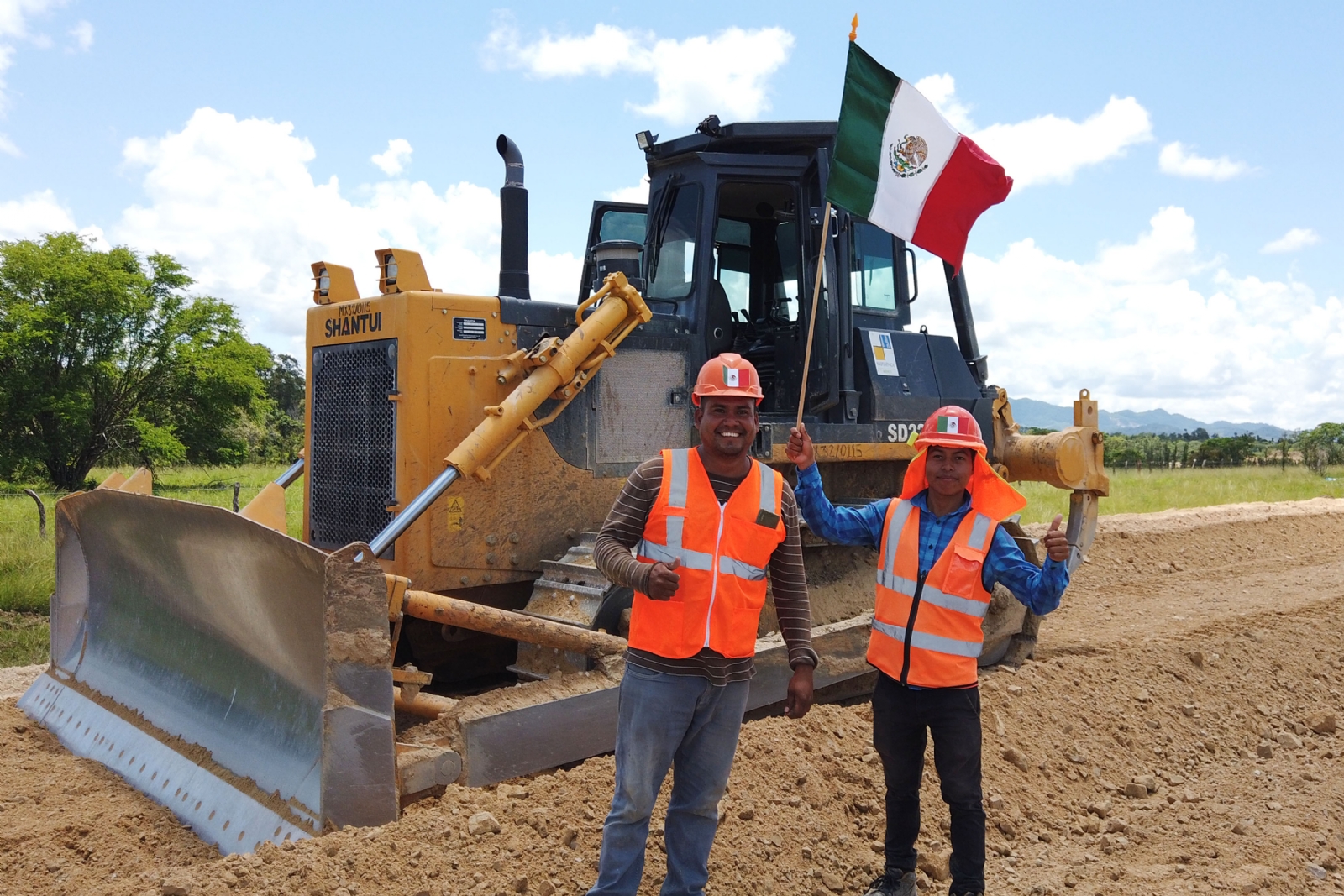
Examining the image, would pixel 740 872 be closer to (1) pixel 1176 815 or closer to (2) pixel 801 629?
(2) pixel 801 629

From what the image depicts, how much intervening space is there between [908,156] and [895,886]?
3364 millimetres

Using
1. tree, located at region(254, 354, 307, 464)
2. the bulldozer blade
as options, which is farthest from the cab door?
tree, located at region(254, 354, 307, 464)

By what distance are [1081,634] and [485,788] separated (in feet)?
18.5

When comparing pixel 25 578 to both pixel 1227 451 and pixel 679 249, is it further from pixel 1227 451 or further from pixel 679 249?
pixel 1227 451

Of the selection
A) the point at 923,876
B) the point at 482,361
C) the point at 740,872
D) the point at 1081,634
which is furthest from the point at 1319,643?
the point at 482,361

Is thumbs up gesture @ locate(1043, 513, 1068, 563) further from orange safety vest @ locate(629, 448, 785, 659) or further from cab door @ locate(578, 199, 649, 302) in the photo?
cab door @ locate(578, 199, 649, 302)

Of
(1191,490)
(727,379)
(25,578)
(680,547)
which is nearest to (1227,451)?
(1191,490)

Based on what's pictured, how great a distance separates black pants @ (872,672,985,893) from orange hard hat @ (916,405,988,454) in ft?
2.71

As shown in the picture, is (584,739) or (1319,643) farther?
(1319,643)

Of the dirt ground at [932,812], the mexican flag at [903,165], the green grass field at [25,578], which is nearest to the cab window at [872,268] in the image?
the mexican flag at [903,165]

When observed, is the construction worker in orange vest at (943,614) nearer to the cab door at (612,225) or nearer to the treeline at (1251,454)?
the cab door at (612,225)

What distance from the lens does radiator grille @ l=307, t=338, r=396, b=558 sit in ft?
17.3

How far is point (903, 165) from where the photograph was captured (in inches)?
208

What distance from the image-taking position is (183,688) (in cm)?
→ 486
